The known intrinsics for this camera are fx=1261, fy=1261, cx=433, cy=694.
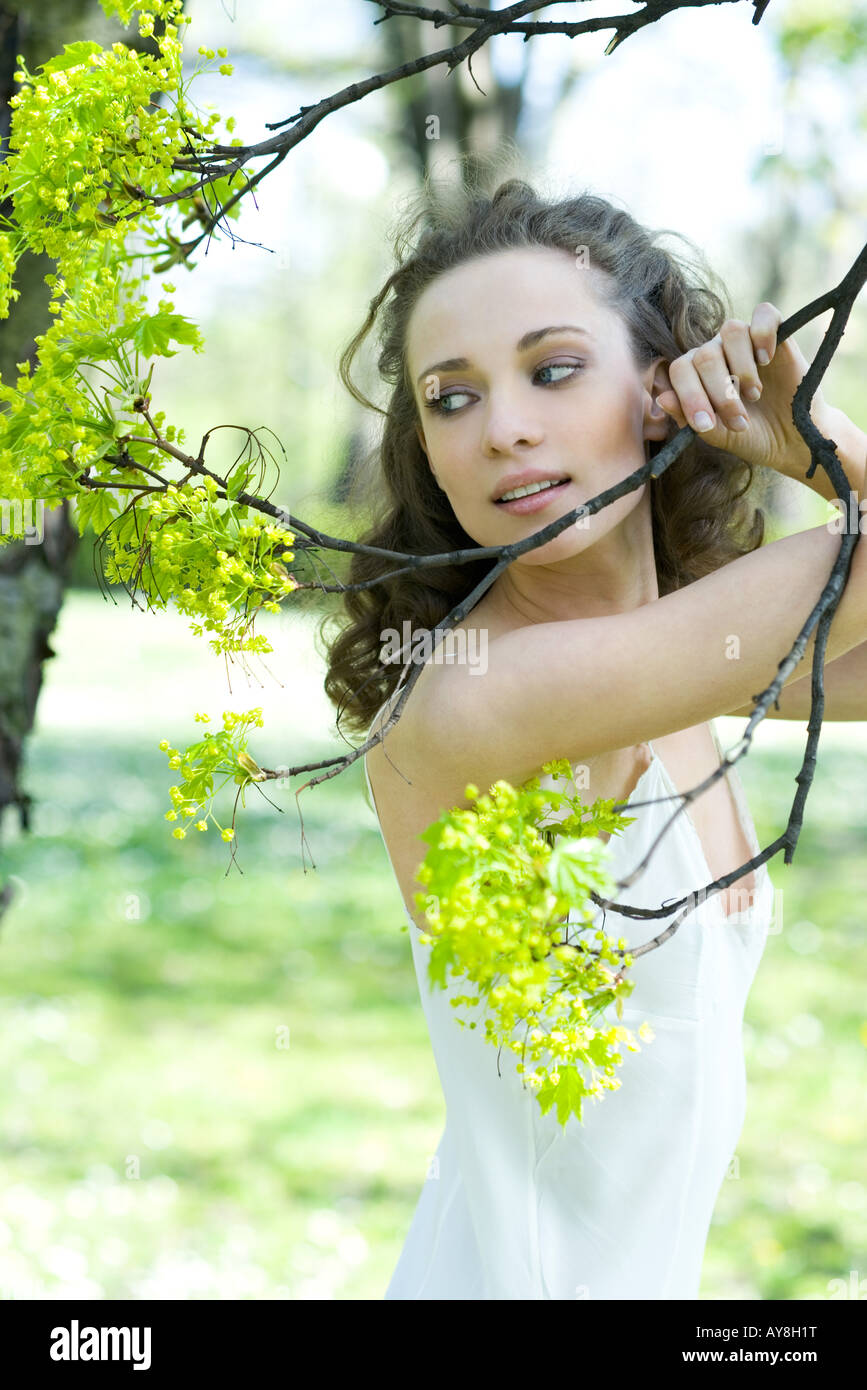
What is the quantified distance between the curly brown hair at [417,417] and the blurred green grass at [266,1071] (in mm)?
720

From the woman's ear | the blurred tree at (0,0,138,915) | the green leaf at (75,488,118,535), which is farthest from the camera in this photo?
the blurred tree at (0,0,138,915)

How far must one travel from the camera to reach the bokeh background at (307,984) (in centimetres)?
407

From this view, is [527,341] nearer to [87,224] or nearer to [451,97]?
[87,224]

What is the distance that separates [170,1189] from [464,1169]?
9.29 ft

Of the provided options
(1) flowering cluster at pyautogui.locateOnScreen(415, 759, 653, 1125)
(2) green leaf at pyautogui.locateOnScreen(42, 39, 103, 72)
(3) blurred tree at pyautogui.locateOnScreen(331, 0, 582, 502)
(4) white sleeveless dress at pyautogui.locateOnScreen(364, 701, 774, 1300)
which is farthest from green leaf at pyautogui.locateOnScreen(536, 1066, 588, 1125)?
(3) blurred tree at pyautogui.locateOnScreen(331, 0, 582, 502)

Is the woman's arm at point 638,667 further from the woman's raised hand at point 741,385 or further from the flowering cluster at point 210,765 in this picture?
the flowering cluster at point 210,765

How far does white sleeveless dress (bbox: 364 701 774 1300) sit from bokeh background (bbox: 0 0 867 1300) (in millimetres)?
602

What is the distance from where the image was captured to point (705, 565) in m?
2.27

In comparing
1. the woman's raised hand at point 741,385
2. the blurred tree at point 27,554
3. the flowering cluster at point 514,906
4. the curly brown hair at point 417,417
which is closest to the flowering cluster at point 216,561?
the flowering cluster at point 514,906

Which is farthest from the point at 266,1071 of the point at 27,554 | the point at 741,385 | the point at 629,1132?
the point at 741,385

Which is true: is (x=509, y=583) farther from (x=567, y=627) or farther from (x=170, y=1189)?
(x=170, y=1189)

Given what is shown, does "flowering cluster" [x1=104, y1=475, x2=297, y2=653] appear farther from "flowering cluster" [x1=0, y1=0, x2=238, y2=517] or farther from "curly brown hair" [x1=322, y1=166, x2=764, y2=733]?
"curly brown hair" [x1=322, y1=166, x2=764, y2=733]

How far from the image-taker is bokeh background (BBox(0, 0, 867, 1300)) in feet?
13.4
